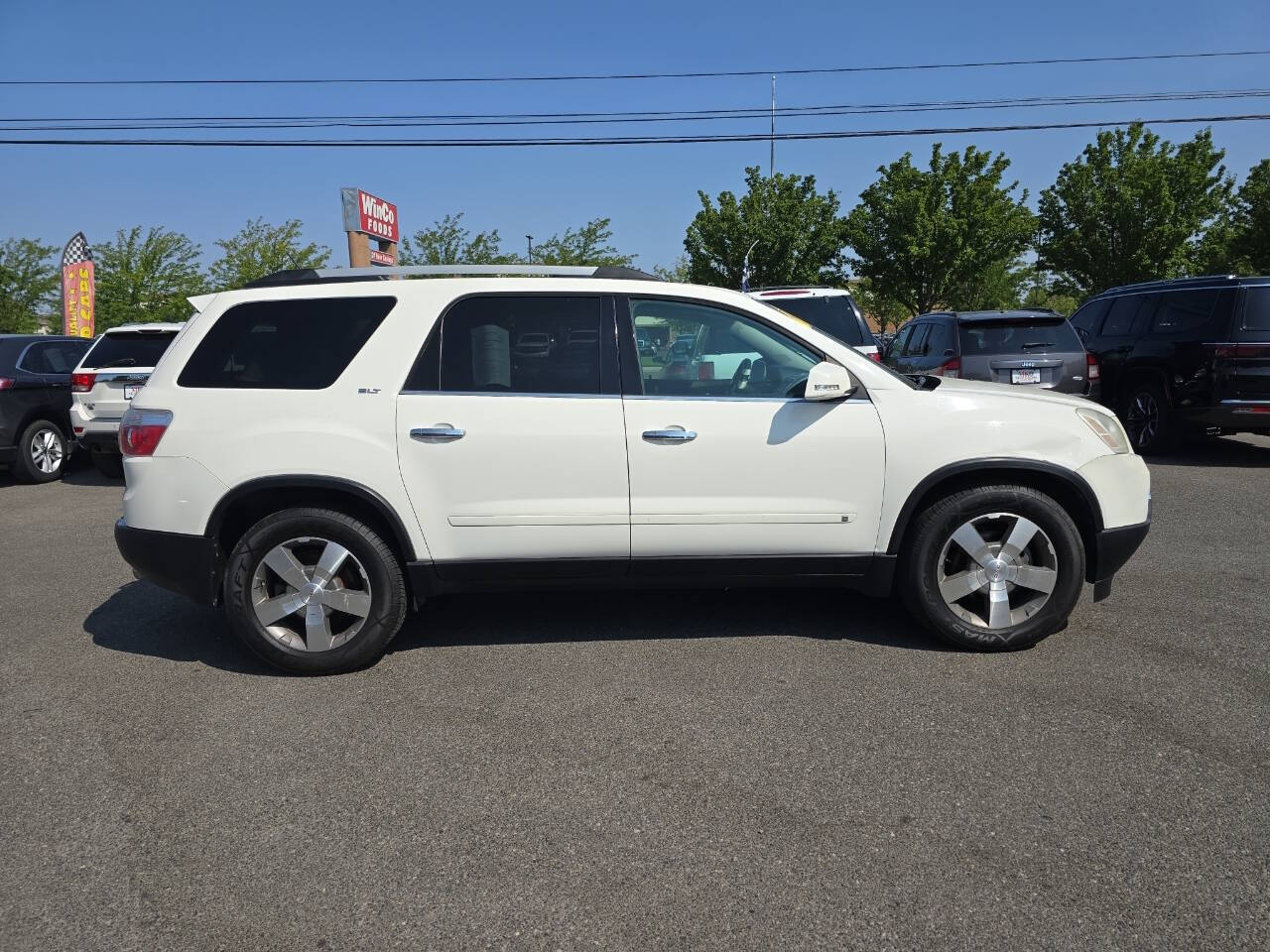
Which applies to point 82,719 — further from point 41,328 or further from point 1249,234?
point 41,328

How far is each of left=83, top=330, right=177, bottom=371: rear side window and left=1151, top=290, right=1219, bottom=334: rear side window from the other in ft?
35.4

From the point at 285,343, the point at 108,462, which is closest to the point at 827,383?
the point at 285,343

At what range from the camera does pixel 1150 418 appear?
10469mm

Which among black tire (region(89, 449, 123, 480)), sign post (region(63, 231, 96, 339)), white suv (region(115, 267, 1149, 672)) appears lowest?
black tire (region(89, 449, 123, 480))

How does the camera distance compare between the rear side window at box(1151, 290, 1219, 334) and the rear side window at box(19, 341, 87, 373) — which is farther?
the rear side window at box(19, 341, 87, 373)

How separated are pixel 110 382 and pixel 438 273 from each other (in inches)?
262

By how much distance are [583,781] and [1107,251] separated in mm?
33609

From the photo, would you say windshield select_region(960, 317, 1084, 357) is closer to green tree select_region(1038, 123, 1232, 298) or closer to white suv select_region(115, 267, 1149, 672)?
white suv select_region(115, 267, 1149, 672)

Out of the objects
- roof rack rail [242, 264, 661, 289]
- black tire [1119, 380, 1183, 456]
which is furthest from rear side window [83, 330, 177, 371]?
black tire [1119, 380, 1183, 456]

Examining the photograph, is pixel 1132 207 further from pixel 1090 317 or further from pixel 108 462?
pixel 108 462

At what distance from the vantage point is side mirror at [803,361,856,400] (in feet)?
13.5

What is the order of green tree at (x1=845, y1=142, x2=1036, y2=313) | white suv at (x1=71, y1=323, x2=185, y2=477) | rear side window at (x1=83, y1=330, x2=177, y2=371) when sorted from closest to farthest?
white suv at (x1=71, y1=323, x2=185, y2=477), rear side window at (x1=83, y1=330, x2=177, y2=371), green tree at (x1=845, y1=142, x2=1036, y2=313)

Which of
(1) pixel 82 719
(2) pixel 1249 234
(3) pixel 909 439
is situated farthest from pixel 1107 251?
(1) pixel 82 719

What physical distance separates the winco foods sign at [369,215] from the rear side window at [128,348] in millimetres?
10284
